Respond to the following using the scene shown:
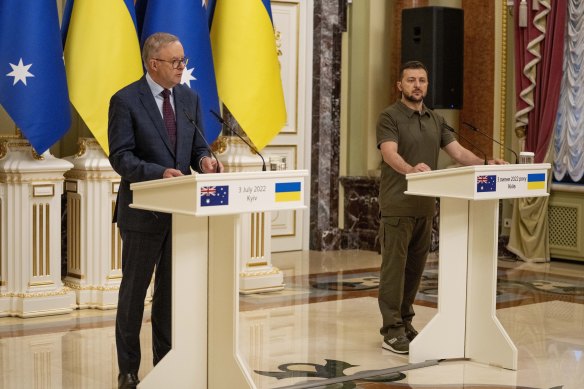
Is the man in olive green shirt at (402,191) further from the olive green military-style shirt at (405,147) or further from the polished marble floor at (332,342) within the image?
the polished marble floor at (332,342)

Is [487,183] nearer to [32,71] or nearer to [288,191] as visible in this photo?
[288,191]

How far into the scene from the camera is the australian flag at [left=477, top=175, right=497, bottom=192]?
16.7ft

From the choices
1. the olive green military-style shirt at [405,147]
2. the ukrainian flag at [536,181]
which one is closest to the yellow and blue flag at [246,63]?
the olive green military-style shirt at [405,147]

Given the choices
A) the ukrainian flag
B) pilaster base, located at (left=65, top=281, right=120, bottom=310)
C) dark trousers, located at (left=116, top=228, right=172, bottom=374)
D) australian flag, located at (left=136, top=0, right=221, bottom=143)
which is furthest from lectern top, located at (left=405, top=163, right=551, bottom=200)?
pilaster base, located at (left=65, top=281, right=120, bottom=310)

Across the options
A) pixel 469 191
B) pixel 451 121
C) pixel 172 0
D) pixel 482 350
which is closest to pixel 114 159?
pixel 469 191

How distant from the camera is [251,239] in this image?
25.4 feet

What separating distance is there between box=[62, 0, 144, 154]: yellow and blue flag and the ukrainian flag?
285cm

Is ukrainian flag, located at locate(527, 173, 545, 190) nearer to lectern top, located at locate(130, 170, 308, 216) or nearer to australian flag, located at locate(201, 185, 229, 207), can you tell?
lectern top, located at locate(130, 170, 308, 216)

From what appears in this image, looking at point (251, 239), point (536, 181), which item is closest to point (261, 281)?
point (251, 239)

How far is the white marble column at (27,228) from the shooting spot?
664 cm

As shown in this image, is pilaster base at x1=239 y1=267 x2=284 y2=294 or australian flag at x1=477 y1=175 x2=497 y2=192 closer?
australian flag at x1=477 y1=175 x2=497 y2=192

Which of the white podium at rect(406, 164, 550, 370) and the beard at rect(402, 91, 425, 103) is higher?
the beard at rect(402, 91, 425, 103)

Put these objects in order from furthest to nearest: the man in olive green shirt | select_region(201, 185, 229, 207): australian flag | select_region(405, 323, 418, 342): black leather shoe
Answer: select_region(405, 323, 418, 342): black leather shoe < the man in olive green shirt < select_region(201, 185, 229, 207): australian flag

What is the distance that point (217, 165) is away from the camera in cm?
441
